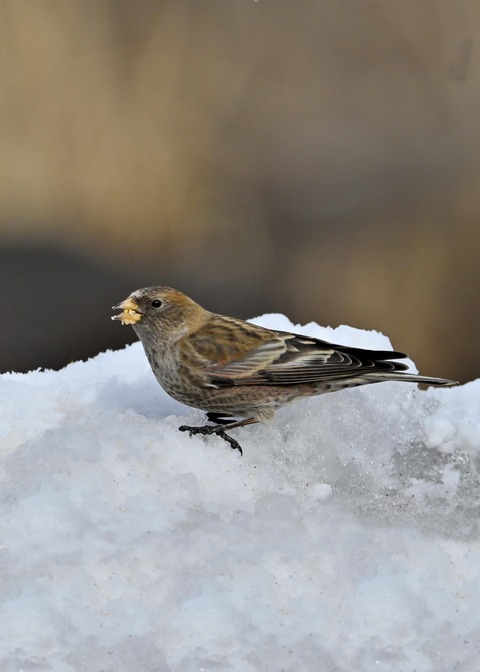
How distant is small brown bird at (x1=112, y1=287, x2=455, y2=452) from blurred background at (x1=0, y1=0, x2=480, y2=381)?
2.43m

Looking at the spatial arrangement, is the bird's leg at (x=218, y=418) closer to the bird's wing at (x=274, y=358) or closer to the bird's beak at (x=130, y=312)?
the bird's wing at (x=274, y=358)

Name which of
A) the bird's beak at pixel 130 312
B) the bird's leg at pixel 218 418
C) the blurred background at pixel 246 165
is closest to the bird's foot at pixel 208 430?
the bird's leg at pixel 218 418

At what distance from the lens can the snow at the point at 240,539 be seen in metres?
2.65

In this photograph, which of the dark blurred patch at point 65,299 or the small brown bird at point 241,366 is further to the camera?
the dark blurred patch at point 65,299

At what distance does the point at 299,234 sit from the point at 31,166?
1.81 meters

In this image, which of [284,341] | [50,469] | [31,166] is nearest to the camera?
[50,469]

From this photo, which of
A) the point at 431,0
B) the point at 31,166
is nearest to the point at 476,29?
the point at 431,0

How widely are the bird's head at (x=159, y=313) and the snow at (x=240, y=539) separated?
1.06 feet

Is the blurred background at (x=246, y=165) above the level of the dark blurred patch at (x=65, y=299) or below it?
above

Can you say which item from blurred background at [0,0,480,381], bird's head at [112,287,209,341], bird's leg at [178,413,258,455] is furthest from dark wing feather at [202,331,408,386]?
blurred background at [0,0,480,381]

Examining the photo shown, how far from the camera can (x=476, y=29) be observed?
671 centimetres

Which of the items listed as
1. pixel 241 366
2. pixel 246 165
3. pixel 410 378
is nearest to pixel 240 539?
pixel 241 366

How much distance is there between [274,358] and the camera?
3760 millimetres

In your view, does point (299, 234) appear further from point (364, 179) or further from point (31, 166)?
point (31, 166)
